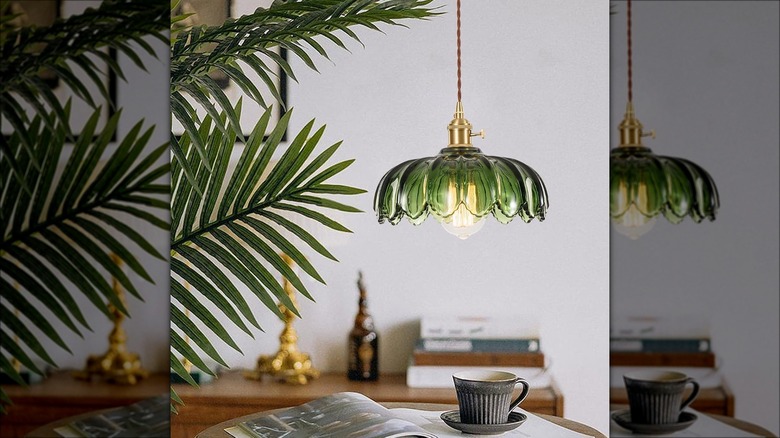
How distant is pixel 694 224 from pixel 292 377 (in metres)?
0.83

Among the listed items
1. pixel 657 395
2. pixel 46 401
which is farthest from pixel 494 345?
pixel 46 401

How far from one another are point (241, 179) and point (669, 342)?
0.91m

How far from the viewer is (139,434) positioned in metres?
1.18

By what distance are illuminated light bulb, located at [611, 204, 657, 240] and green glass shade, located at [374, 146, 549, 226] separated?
5.6 inches

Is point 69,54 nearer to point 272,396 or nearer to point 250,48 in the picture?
point 250,48

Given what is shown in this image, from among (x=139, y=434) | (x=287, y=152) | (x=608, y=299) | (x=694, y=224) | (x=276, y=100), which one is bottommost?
(x=139, y=434)

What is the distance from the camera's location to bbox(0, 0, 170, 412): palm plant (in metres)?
1.10

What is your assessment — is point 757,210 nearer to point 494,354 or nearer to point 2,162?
point 494,354

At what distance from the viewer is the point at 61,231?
3.83 ft

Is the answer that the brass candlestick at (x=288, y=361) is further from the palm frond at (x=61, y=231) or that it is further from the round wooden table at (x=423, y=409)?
the palm frond at (x=61, y=231)

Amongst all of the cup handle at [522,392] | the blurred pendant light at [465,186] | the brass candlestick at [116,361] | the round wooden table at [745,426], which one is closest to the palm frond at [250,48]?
the blurred pendant light at [465,186]

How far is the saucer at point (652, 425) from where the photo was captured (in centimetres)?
136

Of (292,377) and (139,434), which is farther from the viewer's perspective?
(292,377)

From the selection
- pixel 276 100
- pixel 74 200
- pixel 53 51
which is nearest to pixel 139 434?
pixel 74 200
